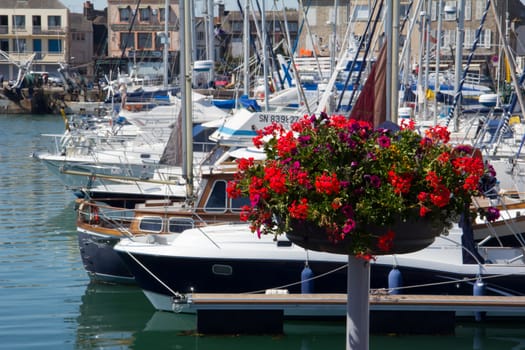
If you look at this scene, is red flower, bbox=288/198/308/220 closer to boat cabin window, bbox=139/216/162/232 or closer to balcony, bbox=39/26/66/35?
boat cabin window, bbox=139/216/162/232

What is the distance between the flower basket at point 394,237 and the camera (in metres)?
6.60

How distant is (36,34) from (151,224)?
88951 mm

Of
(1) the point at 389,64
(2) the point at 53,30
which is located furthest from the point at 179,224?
(2) the point at 53,30

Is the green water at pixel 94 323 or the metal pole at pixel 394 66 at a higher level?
the metal pole at pixel 394 66

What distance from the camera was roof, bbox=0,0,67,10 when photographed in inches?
4063

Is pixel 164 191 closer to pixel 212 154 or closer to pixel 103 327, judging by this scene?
pixel 212 154

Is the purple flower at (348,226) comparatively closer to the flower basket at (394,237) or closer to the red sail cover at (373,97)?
the flower basket at (394,237)

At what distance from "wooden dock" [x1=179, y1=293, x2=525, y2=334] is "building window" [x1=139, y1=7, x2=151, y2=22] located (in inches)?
3420

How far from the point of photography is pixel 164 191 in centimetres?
2133

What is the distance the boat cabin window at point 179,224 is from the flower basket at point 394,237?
9776mm

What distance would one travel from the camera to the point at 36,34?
102000 mm

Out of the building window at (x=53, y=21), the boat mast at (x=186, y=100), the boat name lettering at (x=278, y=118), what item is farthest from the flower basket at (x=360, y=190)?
the building window at (x=53, y=21)

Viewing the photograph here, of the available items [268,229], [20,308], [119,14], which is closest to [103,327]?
[20,308]

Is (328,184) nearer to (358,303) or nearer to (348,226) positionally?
(348,226)
